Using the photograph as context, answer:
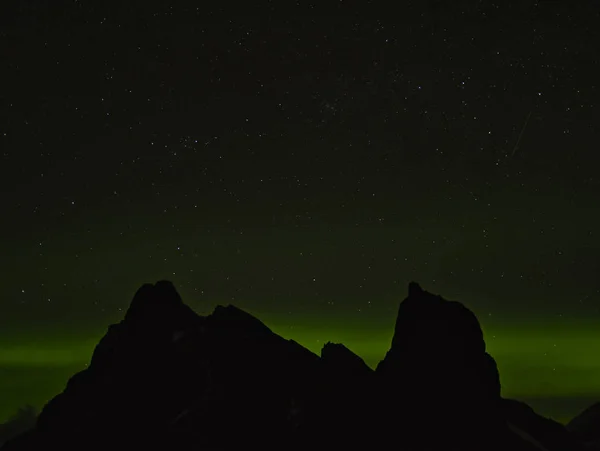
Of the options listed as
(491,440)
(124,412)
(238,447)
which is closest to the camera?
(491,440)

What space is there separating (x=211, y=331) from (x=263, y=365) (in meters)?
14.9

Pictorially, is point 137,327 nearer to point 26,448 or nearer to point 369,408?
point 26,448

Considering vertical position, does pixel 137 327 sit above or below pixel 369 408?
above

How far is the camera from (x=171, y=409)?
185125mm

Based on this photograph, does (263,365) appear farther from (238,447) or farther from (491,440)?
(491,440)

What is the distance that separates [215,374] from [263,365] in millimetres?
11916

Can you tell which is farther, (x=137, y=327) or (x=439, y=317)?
(x=137, y=327)

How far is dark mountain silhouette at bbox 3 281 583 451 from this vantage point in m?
161

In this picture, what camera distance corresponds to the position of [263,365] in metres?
193

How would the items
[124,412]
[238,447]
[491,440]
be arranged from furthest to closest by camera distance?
[124,412]
[238,447]
[491,440]

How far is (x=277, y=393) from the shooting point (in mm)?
187500

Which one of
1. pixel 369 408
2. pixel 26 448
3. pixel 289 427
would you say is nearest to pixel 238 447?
pixel 289 427

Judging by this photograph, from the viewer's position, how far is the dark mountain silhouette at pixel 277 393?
529 ft

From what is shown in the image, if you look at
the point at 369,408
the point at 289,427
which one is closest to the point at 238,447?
the point at 289,427
